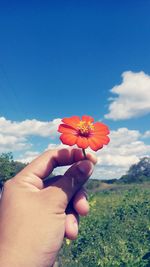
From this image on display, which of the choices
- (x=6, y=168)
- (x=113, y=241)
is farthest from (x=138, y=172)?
(x=113, y=241)

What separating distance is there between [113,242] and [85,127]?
1161cm

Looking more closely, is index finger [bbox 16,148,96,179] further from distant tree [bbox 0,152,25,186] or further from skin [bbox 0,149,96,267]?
distant tree [bbox 0,152,25,186]

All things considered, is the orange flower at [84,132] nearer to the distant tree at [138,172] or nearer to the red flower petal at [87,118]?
the red flower petal at [87,118]

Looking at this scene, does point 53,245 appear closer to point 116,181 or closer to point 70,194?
point 70,194

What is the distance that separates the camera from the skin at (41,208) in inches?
99.4

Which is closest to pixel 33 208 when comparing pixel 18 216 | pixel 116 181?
pixel 18 216

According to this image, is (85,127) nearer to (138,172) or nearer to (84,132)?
(84,132)

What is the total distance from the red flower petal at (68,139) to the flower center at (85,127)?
0.12 m

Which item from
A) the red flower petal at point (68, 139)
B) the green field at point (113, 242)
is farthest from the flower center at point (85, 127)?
the green field at point (113, 242)

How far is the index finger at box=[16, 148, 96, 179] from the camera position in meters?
2.83

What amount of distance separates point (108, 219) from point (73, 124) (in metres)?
15.4

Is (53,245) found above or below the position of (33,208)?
below

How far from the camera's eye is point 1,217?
262 cm

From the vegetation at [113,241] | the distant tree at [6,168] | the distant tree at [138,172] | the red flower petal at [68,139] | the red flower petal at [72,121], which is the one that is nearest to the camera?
the red flower petal at [68,139]
